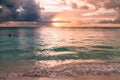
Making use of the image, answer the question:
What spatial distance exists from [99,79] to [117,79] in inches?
74.5

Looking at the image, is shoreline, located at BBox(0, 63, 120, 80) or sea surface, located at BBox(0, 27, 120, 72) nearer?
shoreline, located at BBox(0, 63, 120, 80)

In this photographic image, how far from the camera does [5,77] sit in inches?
1120

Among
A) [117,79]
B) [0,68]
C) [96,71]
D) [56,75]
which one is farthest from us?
[0,68]

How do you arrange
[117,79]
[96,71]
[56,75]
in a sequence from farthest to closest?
[96,71] → [56,75] → [117,79]

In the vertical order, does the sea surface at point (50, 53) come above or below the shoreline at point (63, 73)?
below

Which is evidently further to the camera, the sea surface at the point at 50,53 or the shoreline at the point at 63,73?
the sea surface at the point at 50,53

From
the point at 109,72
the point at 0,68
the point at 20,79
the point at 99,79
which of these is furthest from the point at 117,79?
the point at 0,68

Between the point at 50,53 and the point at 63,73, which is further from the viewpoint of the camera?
the point at 50,53

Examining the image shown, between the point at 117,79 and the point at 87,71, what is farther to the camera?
the point at 87,71

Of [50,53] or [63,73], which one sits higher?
[63,73]

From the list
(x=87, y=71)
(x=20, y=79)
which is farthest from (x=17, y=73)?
(x=87, y=71)

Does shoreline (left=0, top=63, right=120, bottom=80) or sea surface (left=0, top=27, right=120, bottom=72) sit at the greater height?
shoreline (left=0, top=63, right=120, bottom=80)

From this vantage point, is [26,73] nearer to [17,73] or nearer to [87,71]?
[17,73]

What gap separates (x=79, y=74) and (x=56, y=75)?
2.81m
